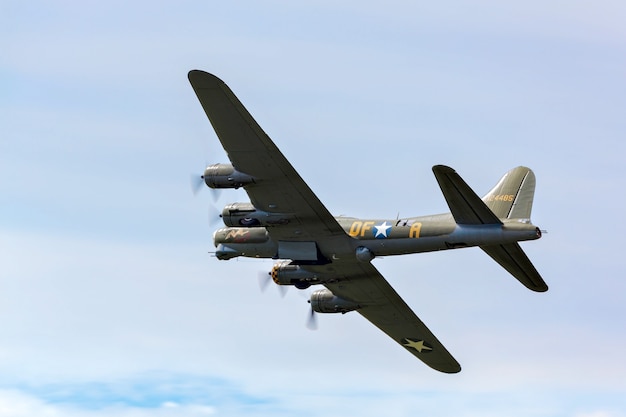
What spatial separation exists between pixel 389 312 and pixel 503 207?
36.1 feet

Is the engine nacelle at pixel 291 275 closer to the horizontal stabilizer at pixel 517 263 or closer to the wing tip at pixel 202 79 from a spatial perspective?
the horizontal stabilizer at pixel 517 263

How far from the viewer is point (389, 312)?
230ft

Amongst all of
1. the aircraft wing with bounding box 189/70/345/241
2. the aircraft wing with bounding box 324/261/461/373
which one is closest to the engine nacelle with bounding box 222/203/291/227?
the aircraft wing with bounding box 189/70/345/241

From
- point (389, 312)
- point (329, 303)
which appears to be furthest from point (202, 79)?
point (389, 312)

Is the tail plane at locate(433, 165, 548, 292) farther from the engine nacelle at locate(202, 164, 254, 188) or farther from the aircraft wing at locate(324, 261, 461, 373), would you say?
the engine nacelle at locate(202, 164, 254, 188)

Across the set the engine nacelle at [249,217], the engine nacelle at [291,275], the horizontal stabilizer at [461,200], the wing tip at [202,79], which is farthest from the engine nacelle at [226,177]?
the horizontal stabilizer at [461,200]

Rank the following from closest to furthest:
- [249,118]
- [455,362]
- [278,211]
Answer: [249,118], [278,211], [455,362]

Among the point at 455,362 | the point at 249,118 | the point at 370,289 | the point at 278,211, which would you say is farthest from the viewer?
the point at 455,362

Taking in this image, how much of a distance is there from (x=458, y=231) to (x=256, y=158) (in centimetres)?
946

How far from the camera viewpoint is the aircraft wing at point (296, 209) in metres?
56.5

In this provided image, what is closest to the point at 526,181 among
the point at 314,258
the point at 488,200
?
the point at 488,200

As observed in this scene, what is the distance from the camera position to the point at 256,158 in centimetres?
5806

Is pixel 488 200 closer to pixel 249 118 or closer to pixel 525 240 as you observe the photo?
pixel 525 240

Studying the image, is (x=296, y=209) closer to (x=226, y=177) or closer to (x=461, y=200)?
(x=226, y=177)
